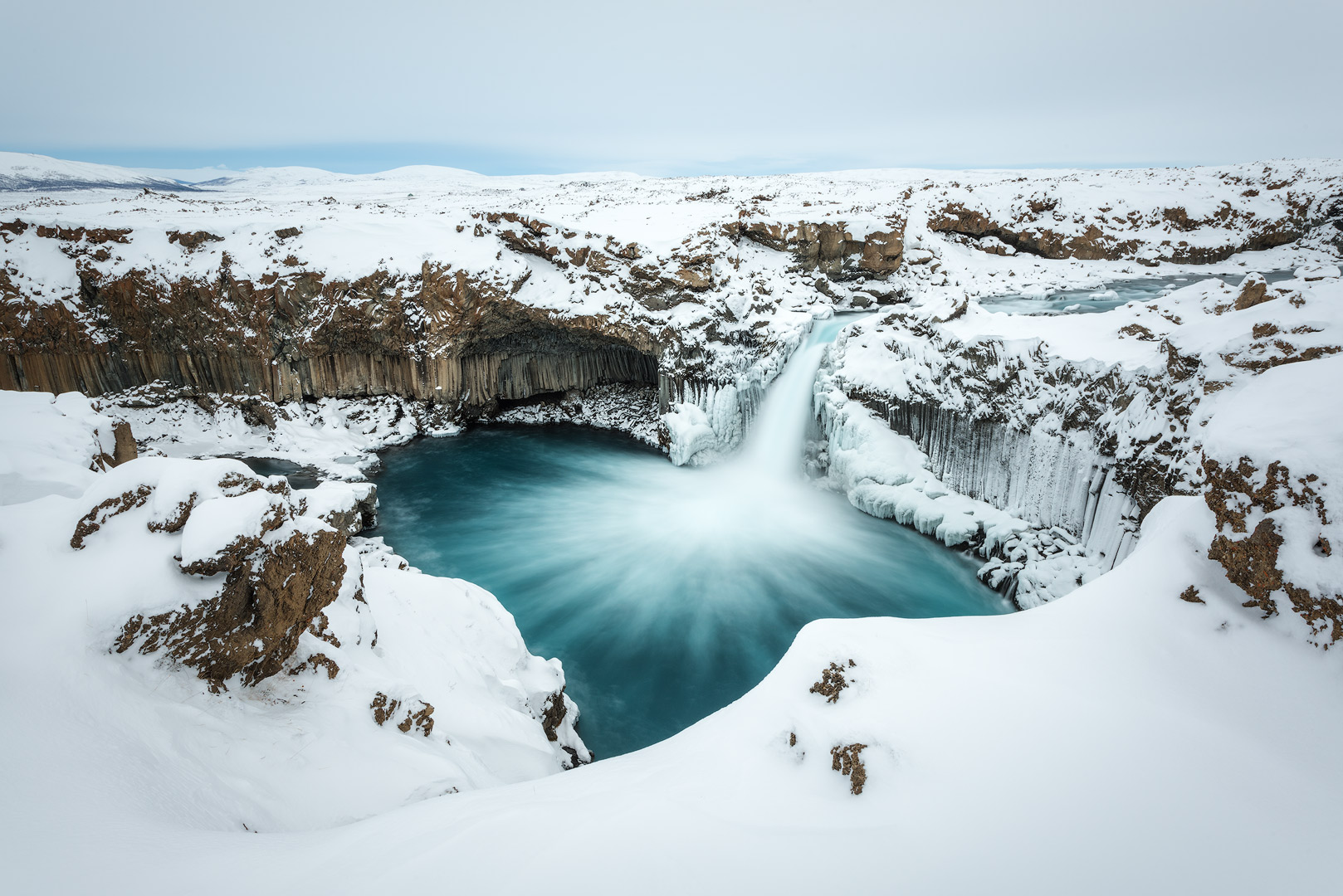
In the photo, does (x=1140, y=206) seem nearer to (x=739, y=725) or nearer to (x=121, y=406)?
(x=739, y=725)

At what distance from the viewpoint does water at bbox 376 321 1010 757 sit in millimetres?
9922

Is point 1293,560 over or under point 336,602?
over

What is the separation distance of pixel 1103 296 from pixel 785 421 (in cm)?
1556

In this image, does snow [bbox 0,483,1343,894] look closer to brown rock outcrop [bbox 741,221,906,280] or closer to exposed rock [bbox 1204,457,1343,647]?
exposed rock [bbox 1204,457,1343,647]

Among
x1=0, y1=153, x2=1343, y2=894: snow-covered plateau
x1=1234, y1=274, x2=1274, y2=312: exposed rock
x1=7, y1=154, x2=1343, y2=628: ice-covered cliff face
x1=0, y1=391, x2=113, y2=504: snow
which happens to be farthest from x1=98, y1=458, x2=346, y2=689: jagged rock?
x1=1234, y1=274, x2=1274, y2=312: exposed rock

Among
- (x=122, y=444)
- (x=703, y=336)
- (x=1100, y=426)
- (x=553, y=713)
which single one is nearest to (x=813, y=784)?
(x=553, y=713)

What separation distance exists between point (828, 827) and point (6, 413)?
10128 mm

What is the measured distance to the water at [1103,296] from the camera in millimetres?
20000

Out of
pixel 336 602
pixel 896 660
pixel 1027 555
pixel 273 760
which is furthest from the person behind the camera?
pixel 1027 555

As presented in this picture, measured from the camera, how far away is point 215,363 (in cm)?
1802

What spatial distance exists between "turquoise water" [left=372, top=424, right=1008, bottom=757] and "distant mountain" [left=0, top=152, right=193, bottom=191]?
7553 centimetres

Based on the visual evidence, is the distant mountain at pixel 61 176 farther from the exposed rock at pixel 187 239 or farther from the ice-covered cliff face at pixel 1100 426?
the ice-covered cliff face at pixel 1100 426

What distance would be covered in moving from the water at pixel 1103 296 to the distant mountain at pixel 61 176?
3325 inches

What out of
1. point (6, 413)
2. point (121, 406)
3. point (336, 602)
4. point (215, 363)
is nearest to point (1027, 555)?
point (336, 602)
